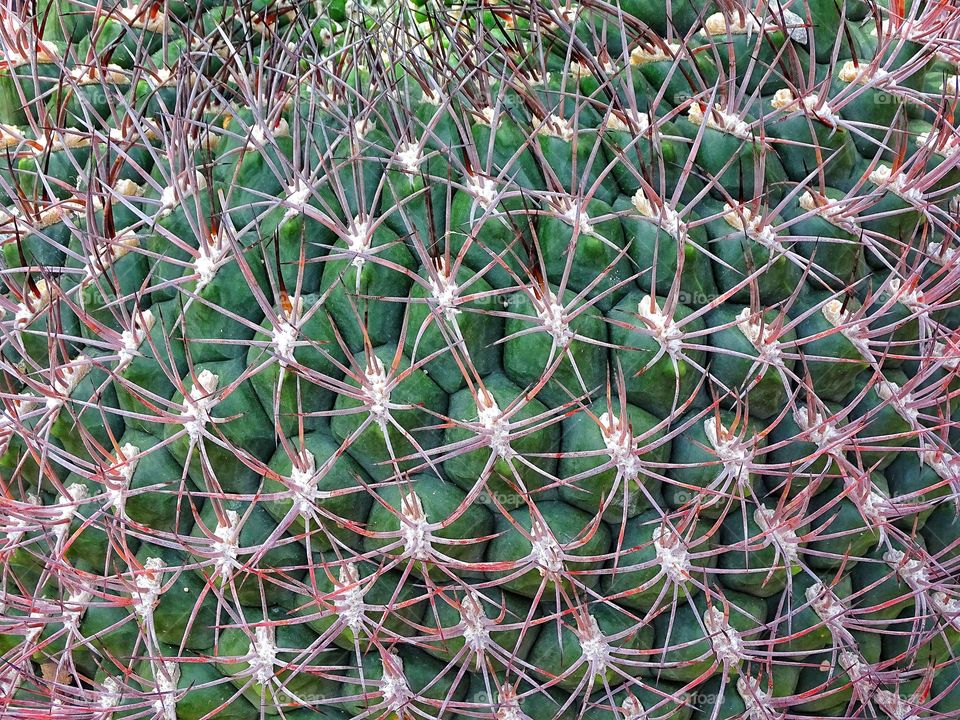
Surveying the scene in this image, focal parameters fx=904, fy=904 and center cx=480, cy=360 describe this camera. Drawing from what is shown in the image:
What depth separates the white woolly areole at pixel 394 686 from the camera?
1198mm

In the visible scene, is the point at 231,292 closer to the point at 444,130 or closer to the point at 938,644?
the point at 444,130

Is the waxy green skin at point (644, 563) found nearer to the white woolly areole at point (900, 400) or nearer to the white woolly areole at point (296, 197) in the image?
the white woolly areole at point (900, 400)

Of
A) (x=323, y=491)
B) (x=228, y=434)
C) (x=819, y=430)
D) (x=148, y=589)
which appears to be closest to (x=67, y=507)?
(x=148, y=589)

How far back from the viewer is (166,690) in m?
1.25

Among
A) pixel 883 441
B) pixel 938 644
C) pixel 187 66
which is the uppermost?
pixel 187 66

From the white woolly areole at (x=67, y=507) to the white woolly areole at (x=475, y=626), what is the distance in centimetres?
54

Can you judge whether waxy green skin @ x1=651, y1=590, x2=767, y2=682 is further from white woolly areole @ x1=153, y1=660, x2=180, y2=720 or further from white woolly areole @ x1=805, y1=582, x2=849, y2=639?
white woolly areole @ x1=153, y1=660, x2=180, y2=720

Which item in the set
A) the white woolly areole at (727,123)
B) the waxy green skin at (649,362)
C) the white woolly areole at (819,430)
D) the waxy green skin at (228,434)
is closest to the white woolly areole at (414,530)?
the waxy green skin at (228,434)

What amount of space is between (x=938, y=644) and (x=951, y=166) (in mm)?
736

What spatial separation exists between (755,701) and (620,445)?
→ 18.2 inches

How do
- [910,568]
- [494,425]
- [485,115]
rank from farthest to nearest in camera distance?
1. [910,568]
2. [485,115]
3. [494,425]

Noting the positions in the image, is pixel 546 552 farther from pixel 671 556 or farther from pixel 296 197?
pixel 296 197

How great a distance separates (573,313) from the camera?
43.9 inches

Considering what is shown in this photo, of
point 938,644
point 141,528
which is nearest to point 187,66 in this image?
point 141,528
